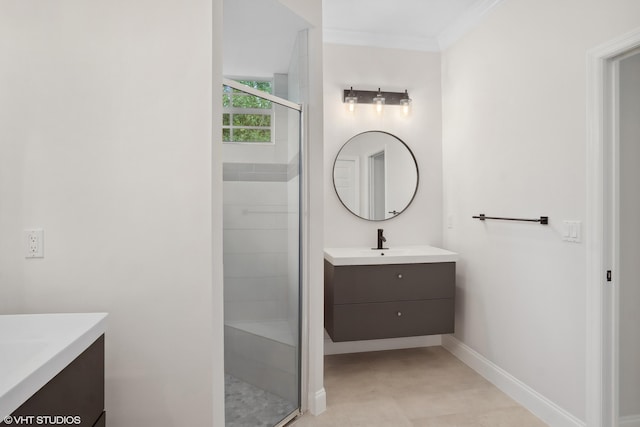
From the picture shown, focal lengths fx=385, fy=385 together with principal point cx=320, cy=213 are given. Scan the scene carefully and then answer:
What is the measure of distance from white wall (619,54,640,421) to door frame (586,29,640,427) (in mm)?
126

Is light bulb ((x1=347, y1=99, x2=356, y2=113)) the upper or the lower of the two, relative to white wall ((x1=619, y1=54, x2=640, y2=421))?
upper

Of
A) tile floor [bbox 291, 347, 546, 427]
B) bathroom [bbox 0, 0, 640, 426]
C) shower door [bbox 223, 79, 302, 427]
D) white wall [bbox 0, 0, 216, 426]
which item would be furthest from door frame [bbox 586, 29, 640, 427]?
white wall [bbox 0, 0, 216, 426]

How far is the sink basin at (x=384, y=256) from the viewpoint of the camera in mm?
2710

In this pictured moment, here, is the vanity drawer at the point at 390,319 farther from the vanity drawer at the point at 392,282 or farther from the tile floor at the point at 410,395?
the tile floor at the point at 410,395

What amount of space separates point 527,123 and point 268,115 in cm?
154

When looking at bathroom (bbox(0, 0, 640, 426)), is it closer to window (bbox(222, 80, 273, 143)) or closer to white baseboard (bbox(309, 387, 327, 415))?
window (bbox(222, 80, 273, 143))

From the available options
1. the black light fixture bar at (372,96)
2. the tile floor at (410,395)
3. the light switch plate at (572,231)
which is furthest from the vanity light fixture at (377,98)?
the tile floor at (410,395)

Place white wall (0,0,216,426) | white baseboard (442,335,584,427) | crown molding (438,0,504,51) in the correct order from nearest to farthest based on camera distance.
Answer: white wall (0,0,216,426) < white baseboard (442,335,584,427) < crown molding (438,0,504,51)

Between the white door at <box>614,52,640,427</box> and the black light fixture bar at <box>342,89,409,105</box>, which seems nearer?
the white door at <box>614,52,640,427</box>

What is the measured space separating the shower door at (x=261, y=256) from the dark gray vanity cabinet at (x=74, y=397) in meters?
0.59

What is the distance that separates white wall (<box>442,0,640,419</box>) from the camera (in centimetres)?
196

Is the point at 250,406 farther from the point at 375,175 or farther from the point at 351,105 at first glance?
the point at 351,105

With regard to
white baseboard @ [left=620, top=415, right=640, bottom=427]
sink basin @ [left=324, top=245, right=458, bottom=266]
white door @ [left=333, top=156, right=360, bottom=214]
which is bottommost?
white baseboard @ [left=620, top=415, right=640, bottom=427]

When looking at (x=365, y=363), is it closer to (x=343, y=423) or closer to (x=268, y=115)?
(x=343, y=423)
